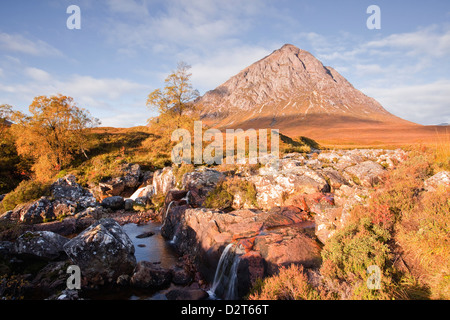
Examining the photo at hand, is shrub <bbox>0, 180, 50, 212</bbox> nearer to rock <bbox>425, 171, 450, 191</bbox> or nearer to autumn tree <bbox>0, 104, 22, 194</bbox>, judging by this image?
autumn tree <bbox>0, 104, 22, 194</bbox>

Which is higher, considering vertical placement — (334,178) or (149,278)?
(334,178)

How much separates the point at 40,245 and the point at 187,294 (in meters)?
7.33

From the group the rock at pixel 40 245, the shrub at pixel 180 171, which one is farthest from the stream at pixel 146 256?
the shrub at pixel 180 171

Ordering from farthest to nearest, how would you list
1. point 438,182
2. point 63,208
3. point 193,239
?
point 63,208, point 193,239, point 438,182

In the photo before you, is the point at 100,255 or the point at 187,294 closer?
the point at 187,294

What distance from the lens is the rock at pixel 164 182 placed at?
66.9ft

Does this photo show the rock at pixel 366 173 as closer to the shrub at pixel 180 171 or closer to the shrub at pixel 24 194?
the shrub at pixel 180 171

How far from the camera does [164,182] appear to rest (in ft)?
68.5

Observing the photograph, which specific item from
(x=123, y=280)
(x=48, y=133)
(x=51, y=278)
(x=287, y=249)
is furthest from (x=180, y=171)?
(x=48, y=133)

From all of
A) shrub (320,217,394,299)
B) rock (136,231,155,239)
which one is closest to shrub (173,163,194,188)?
rock (136,231,155,239)

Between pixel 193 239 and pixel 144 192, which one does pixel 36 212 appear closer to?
pixel 144 192

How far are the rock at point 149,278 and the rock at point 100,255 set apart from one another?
69 cm

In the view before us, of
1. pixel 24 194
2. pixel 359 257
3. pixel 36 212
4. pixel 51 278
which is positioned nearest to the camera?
pixel 359 257
